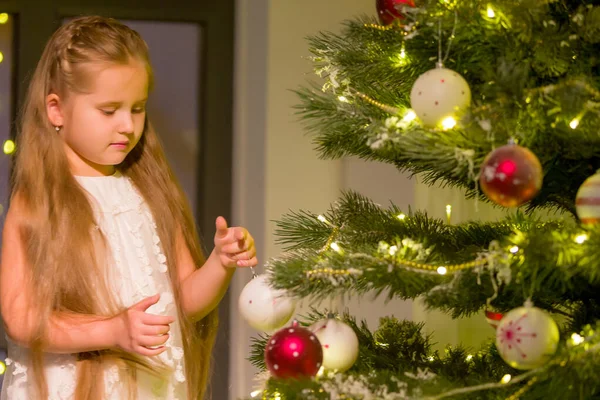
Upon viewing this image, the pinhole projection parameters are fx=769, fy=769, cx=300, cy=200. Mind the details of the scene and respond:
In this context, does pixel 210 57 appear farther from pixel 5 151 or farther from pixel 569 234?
pixel 569 234

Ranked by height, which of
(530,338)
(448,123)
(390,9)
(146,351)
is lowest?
(146,351)

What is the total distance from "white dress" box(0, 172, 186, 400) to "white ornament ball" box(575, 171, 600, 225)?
2.27 ft

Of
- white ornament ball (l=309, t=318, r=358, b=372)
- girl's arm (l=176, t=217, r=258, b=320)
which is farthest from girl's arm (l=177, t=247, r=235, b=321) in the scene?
white ornament ball (l=309, t=318, r=358, b=372)

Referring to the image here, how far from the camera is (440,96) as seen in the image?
812 millimetres

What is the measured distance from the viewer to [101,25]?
4.09 feet

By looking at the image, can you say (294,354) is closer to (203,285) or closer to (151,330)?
(151,330)

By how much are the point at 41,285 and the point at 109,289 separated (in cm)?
10

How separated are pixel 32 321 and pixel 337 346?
1.59 ft

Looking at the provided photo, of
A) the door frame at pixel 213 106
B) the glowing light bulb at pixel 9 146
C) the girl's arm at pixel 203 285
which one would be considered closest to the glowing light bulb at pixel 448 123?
the girl's arm at pixel 203 285

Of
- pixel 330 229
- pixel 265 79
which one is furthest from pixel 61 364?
pixel 265 79

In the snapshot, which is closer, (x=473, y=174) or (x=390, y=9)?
(x=473, y=174)

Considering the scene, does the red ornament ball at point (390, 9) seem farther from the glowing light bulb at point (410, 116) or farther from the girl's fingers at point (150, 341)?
the girl's fingers at point (150, 341)

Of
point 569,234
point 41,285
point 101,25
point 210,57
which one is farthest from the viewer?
point 210,57

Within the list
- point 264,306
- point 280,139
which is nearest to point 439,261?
point 264,306
